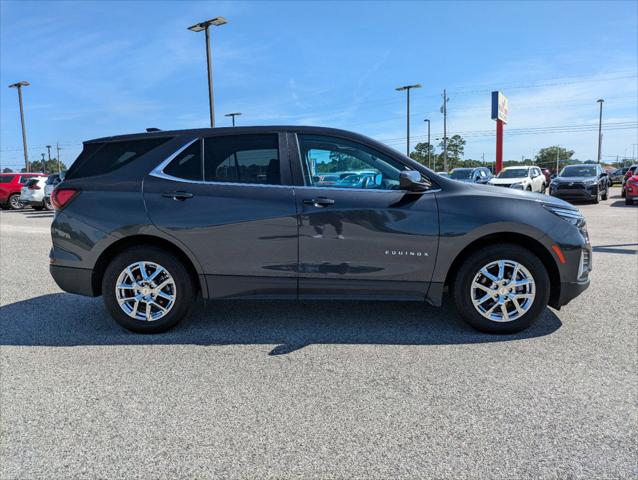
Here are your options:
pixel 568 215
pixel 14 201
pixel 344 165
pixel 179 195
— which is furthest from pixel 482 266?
pixel 14 201

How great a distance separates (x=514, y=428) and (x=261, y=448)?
135 cm

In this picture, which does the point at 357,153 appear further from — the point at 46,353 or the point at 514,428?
the point at 46,353

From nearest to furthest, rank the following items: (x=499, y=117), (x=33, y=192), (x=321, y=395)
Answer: (x=321, y=395) < (x=33, y=192) < (x=499, y=117)

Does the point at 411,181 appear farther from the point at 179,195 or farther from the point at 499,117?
the point at 499,117

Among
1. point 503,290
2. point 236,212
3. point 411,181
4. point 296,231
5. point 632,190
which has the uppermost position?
point 411,181

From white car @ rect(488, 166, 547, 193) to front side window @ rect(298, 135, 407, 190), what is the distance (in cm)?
1682

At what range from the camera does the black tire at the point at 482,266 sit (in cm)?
396

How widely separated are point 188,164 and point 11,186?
2343 centimetres

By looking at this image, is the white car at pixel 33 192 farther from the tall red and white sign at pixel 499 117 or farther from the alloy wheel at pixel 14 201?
the tall red and white sign at pixel 499 117

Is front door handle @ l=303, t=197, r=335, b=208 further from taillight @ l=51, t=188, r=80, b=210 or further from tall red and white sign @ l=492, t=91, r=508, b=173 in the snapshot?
tall red and white sign @ l=492, t=91, r=508, b=173

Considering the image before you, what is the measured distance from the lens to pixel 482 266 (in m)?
3.99

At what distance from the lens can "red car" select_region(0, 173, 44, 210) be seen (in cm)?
2314

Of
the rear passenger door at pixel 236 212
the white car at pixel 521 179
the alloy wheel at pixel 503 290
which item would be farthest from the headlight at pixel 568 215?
the white car at pixel 521 179

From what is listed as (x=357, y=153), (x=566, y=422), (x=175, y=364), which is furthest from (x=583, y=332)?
(x=175, y=364)
